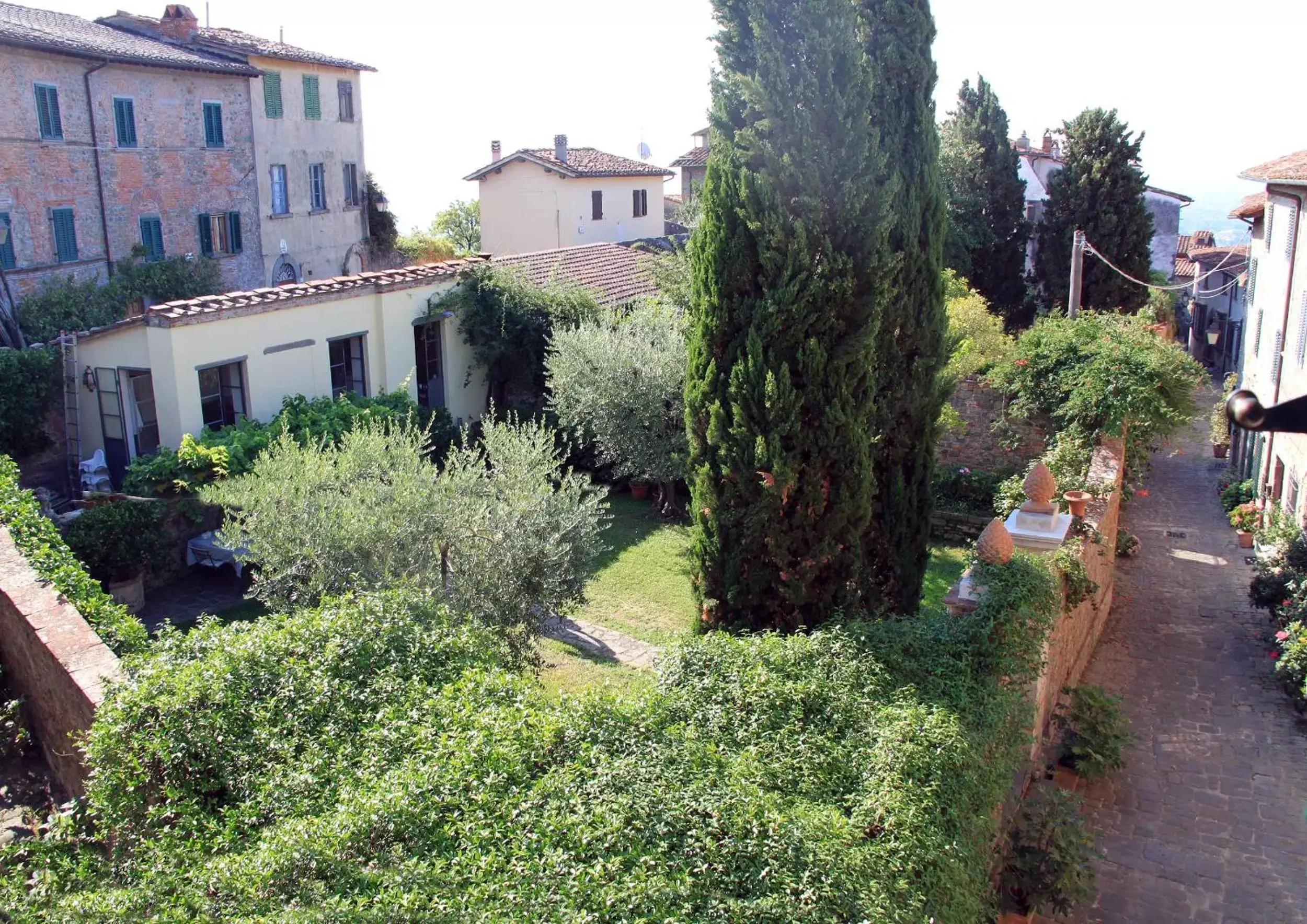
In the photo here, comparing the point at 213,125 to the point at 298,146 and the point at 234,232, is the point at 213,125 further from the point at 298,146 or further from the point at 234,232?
the point at 298,146

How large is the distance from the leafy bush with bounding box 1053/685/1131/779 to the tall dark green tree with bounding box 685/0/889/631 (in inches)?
100

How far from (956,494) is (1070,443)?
4.06m

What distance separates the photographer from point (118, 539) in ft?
43.1

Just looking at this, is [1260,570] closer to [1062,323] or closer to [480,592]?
[1062,323]

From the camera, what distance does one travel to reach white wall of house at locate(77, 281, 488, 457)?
15367 mm

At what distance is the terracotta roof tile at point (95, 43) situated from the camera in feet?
77.6

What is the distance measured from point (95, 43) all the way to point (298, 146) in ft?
26.7

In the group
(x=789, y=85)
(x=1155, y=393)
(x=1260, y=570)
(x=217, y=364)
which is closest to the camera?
(x=789, y=85)

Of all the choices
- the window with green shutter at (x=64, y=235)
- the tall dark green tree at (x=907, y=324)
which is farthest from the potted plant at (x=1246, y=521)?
the window with green shutter at (x=64, y=235)

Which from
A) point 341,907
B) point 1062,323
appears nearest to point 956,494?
point 1062,323

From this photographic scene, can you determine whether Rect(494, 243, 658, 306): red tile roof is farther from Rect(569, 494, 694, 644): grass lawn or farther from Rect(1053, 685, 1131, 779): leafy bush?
Rect(1053, 685, 1131, 779): leafy bush

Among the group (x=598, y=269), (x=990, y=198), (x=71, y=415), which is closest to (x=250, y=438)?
(x=71, y=415)

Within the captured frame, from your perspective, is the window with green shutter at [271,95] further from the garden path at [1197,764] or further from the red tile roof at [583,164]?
the garden path at [1197,764]

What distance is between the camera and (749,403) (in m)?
9.25
